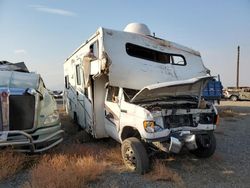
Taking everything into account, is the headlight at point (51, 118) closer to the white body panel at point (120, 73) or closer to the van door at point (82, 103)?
the white body panel at point (120, 73)

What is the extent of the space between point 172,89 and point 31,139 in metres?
3.07

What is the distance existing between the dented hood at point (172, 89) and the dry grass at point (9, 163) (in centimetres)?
263

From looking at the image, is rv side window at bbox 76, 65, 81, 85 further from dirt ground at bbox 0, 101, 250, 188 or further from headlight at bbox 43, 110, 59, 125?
headlight at bbox 43, 110, 59, 125

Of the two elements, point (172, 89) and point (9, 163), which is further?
point (172, 89)

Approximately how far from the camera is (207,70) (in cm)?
846

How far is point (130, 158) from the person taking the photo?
621cm

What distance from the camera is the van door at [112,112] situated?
23.1 ft

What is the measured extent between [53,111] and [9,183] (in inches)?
79.0

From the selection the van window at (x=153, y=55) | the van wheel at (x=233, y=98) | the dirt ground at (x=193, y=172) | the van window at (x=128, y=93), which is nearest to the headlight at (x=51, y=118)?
the dirt ground at (x=193, y=172)

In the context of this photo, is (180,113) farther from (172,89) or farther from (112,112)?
(112,112)

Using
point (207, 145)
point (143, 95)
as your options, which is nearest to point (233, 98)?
point (207, 145)

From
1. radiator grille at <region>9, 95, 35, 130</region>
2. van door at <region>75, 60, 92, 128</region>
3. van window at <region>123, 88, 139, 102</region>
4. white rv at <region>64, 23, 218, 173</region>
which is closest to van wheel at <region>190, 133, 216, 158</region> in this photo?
white rv at <region>64, 23, 218, 173</region>

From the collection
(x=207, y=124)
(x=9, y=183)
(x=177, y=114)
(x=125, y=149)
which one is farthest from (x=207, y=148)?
(x=9, y=183)

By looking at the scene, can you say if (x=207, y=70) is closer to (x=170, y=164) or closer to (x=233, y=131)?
(x=170, y=164)
